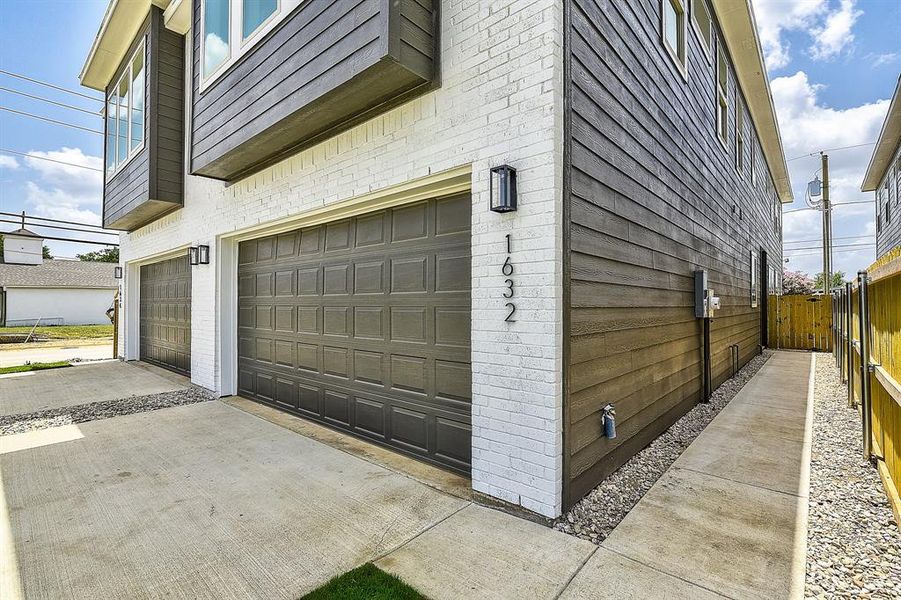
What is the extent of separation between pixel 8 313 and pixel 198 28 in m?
28.9

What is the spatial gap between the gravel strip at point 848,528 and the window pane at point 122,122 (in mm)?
10221

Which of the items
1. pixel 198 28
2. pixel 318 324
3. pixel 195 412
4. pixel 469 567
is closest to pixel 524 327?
pixel 469 567

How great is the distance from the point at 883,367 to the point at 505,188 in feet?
9.46

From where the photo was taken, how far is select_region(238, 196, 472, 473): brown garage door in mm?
3338

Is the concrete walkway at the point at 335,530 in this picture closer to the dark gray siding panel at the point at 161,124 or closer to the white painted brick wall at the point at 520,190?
the white painted brick wall at the point at 520,190

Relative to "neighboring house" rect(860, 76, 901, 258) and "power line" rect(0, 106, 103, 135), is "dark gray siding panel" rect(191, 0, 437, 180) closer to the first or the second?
"neighboring house" rect(860, 76, 901, 258)

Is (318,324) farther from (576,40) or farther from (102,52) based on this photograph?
(102,52)

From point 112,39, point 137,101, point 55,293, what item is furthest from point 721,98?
point 55,293

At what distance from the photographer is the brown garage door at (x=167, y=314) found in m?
7.39

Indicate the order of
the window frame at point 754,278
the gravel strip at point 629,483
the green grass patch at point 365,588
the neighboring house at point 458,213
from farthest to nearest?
the window frame at point 754,278
the neighboring house at point 458,213
the gravel strip at point 629,483
the green grass patch at point 365,588

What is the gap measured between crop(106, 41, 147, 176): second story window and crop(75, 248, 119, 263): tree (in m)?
39.6

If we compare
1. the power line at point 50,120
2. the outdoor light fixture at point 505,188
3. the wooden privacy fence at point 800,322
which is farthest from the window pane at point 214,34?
A: the power line at point 50,120

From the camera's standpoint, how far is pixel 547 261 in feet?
8.28

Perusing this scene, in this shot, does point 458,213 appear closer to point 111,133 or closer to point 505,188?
point 505,188
